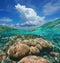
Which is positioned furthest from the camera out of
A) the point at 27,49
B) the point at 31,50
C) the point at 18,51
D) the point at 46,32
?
the point at 46,32

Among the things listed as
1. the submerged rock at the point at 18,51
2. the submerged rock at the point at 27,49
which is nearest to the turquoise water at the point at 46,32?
the submerged rock at the point at 27,49

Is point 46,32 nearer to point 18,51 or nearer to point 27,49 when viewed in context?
point 27,49

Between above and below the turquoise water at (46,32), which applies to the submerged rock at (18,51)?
below

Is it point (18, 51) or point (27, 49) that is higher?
point (27, 49)

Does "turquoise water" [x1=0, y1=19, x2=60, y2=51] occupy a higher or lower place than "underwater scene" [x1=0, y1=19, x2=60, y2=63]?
higher

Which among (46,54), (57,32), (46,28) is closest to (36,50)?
(46,54)

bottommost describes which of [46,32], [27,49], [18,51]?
[18,51]

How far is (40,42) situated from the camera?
14.2m

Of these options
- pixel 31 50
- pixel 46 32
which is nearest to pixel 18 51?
pixel 31 50

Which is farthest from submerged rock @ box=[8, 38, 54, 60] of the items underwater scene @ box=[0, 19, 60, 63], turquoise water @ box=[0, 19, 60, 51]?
turquoise water @ box=[0, 19, 60, 51]

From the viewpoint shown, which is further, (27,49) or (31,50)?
(31,50)

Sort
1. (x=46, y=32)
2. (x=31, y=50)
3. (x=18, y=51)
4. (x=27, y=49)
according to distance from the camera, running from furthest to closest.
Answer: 1. (x=46, y=32)
2. (x=31, y=50)
3. (x=27, y=49)
4. (x=18, y=51)

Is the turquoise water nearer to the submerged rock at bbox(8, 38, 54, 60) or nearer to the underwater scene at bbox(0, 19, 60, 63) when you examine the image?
the underwater scene at bbox(0, 19, 60, 63)

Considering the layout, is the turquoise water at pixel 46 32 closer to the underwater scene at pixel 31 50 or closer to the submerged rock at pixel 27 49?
the underwater scene at pixel 31 50
